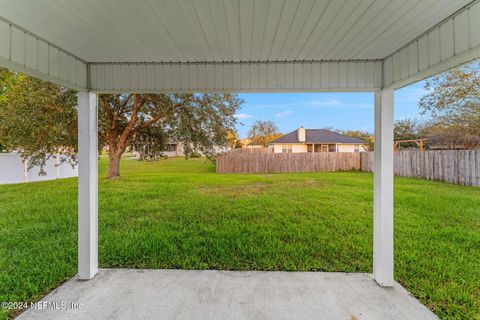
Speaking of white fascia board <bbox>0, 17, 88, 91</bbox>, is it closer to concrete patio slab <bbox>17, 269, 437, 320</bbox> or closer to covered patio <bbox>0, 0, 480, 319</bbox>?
covered patio <bbox>0, 0, 480, 319</bbox>

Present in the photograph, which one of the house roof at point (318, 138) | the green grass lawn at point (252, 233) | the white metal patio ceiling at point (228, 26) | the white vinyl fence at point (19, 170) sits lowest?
the green grass lawn at point (252, 233)

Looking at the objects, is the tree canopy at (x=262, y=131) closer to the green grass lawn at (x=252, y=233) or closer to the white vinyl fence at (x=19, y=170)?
the green grass lawn at (x=252, y=233)

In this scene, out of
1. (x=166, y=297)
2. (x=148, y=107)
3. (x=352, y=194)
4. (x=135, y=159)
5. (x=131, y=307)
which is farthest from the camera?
(x=135, y=159)

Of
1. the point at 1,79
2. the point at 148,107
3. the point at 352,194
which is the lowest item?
the point at 352,194

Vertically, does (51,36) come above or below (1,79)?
below

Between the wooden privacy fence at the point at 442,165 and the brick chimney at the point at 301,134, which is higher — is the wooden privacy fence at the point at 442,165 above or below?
below

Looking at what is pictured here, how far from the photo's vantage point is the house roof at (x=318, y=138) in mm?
15989

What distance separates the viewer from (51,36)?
2.10m

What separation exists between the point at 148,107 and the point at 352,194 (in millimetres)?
6742

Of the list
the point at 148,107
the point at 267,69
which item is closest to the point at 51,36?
the point at 267,69

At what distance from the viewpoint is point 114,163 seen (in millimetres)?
8531

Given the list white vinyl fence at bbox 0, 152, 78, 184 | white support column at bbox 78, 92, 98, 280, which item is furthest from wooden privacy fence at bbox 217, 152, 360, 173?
white support column at bbox 78, 92, 98, 280

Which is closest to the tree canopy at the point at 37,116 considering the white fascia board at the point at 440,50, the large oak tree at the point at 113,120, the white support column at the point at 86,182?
the large oak tree at the point at 113,120

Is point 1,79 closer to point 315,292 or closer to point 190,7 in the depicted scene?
point 190,7
